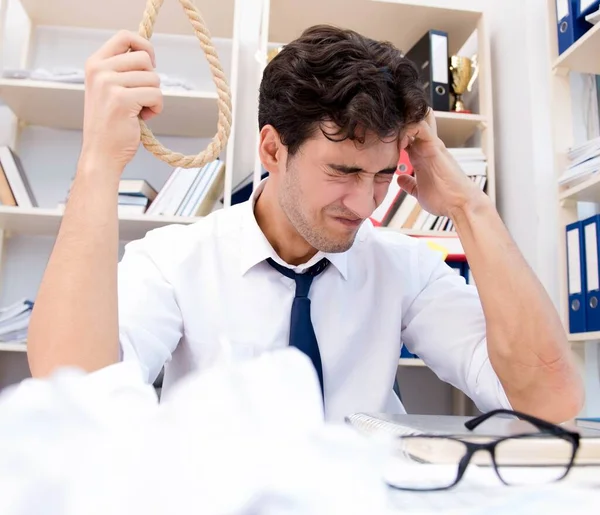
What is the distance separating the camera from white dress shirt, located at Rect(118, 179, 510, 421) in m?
1.04

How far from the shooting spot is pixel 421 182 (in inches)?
44.8

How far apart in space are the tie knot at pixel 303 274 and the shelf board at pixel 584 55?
115 centimetres

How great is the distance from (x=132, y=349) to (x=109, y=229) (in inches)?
7.9

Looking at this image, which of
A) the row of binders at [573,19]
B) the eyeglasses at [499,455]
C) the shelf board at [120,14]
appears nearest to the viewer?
the eyeglasses at [499,455]

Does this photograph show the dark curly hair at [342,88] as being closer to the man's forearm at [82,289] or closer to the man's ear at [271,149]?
the man's ear at [271,149]

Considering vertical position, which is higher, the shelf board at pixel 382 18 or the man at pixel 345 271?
the shelf board at pixel 382 18

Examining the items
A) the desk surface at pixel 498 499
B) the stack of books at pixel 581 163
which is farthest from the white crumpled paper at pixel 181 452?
the stack of books at pixel 581 163

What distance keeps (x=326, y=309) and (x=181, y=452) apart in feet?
2.99

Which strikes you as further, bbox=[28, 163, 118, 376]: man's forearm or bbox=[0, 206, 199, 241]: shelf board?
bbox=[0, 206, 199, 241]: shelf board

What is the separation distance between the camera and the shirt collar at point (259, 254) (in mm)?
1102

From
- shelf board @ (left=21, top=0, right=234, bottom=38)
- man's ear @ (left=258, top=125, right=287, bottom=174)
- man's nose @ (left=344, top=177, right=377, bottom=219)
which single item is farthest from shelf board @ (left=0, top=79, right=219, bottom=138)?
man's nose @ (left=344, top=177, right=377, bottom=219)

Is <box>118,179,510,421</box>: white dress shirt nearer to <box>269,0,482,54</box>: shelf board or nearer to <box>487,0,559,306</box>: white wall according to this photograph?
<box>487,0,559,306</box>: white wall

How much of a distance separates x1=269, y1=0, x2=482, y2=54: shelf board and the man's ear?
3.91ft

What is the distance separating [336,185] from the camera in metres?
1.02
